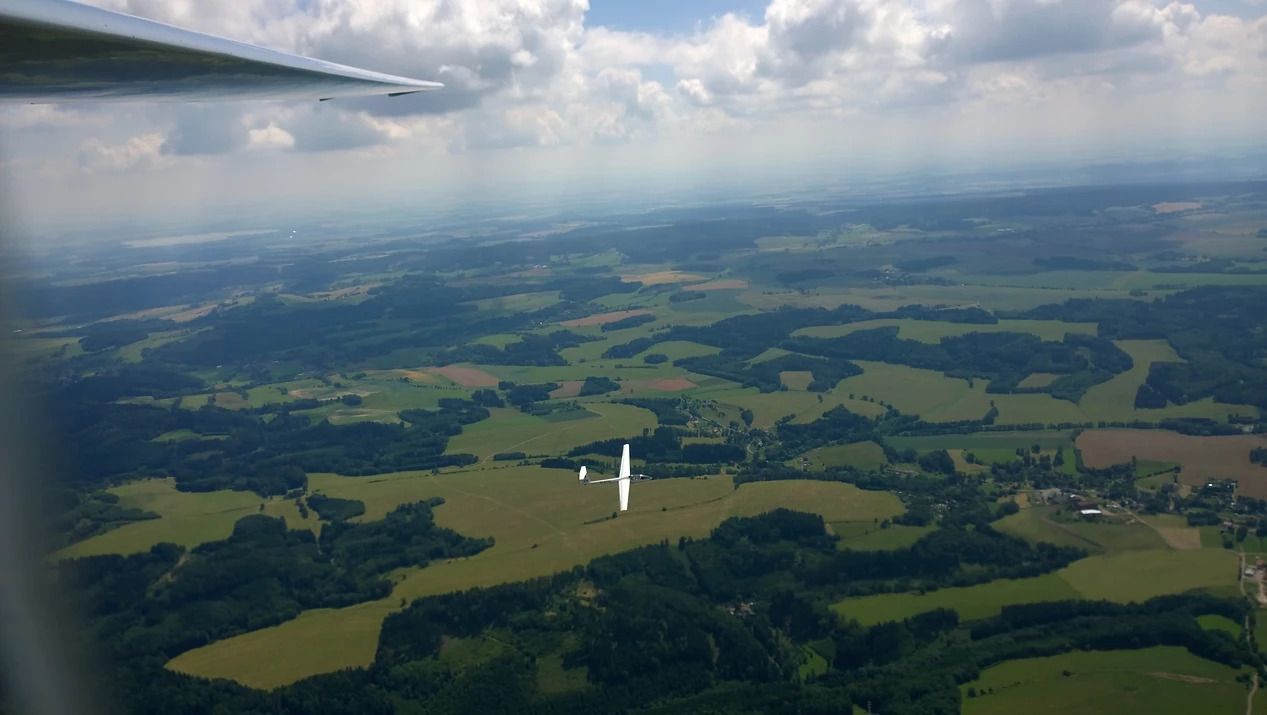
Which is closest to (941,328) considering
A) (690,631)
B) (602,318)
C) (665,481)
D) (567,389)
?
(602,318)

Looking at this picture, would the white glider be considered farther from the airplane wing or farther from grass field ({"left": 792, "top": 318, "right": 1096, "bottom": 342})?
grass field ({"left": 792, "top": 318, "right": 1096, "bottom": 342})

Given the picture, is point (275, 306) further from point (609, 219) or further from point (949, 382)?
point (609, 219)

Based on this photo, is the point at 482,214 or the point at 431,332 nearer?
the point at 431,332

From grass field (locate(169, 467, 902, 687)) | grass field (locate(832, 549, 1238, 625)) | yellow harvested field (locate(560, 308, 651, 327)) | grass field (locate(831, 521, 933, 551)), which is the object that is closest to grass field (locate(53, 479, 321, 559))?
grass field (locate(169, 467, 902, 687))

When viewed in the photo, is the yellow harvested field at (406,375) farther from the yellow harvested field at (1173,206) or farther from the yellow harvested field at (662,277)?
the yellow harvested field at (1173,206)

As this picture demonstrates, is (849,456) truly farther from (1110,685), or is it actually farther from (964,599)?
(1110,685)

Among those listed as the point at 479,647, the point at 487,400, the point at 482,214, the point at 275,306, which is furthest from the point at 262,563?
the point at 482,214

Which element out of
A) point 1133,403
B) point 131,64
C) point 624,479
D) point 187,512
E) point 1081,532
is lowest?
point 1081,532
